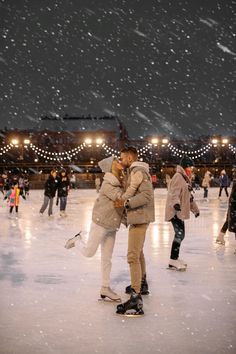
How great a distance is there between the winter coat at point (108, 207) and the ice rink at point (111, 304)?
0.70 m

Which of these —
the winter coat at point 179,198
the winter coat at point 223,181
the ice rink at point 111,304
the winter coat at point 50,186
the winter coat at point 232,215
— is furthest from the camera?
the winter coat at point 223,181

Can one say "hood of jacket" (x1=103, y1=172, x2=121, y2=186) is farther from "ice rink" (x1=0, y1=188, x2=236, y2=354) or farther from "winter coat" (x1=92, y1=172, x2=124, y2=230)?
"ice rink" (x1=0, y1=188, x2=236, y2=354)

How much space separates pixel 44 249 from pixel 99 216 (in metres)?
3.67

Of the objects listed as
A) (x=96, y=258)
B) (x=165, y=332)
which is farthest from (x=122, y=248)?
(x=165, y=332)

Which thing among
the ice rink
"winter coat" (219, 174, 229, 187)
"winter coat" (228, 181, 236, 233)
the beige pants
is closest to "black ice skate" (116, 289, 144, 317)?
the ice rink

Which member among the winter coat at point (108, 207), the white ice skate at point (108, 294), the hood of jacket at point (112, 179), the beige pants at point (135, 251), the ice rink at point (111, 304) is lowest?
the ice rink at point (111, 304)

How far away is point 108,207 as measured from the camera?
505 centimetres

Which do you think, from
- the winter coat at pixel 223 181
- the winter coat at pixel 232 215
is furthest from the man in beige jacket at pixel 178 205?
the winter coat at pixel 223 181

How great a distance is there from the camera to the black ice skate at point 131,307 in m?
4.58

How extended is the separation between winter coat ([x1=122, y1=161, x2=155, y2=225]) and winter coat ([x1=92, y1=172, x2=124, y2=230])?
0.56 ft

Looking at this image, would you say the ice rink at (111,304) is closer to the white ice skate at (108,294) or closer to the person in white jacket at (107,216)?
the white ice skate at (108,294)

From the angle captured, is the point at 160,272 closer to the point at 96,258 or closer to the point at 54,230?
the point at 96,258

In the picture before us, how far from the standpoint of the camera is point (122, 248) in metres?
8.68

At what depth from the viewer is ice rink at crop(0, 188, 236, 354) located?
3.79 meters
